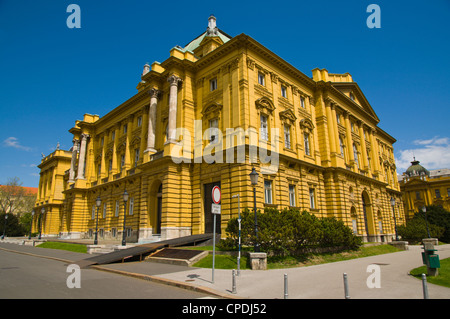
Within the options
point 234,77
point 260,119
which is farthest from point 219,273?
point 234,77

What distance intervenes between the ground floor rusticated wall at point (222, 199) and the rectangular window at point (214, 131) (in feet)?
7.95

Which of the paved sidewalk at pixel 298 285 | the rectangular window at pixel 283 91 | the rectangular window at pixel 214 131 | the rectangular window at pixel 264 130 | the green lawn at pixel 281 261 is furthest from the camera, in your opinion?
the rectangular window at pixel 283 91

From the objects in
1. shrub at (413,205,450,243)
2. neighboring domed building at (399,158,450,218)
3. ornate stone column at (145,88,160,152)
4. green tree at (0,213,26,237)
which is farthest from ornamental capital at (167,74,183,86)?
neighboring domed building at (399,158,450,218)

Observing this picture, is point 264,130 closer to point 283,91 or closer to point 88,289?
point 283,91

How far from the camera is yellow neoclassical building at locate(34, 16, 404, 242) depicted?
979 inches

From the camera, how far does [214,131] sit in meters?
26.6

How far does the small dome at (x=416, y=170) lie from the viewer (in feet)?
262

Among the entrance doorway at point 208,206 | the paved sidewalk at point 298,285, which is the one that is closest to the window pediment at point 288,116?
the entrance doorway at point 208,206

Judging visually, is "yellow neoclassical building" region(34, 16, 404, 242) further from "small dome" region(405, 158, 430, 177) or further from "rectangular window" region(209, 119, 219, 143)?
"small dome" region(405, 158, 430, 177)

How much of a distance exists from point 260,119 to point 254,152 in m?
4.23

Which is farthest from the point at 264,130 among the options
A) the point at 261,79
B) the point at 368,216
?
the point at 368,216

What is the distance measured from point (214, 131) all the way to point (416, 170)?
77.2 meters

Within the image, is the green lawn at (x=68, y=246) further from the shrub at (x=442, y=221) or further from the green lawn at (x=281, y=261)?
the shrub at (x=442, y=221)
